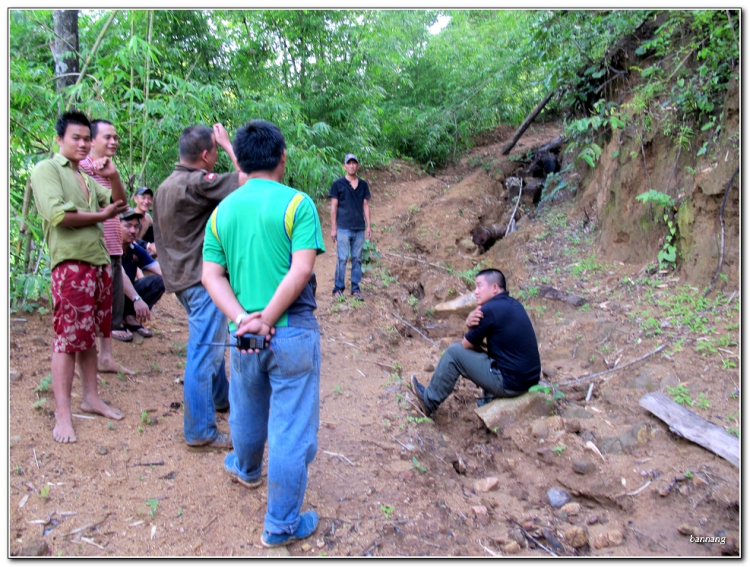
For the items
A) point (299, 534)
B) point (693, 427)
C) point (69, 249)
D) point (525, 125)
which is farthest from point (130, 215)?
point (525, 125)

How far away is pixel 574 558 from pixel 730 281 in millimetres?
3757

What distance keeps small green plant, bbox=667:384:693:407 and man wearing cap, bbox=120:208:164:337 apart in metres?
4.30

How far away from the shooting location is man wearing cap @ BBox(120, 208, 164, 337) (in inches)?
176

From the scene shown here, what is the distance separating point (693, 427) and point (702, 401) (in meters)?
0.47

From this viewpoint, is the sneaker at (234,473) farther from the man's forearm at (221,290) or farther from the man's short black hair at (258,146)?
the man's short black hair at (258,146)

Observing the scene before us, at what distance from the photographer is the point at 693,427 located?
3779mm

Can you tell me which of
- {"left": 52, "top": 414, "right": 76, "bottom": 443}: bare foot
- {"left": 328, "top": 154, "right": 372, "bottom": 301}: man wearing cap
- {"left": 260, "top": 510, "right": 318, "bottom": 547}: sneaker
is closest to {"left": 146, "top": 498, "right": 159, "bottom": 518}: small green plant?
{"left": 260, "top": 510, "right": 318, "bottom": 547}: sneaker

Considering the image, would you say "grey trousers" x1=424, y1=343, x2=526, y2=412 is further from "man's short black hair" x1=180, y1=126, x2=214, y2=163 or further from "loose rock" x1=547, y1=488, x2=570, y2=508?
"man's short black hair" x1=180, y1=126, x2=214, y2=163

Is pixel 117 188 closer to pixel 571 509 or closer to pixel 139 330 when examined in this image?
pixel 139 330

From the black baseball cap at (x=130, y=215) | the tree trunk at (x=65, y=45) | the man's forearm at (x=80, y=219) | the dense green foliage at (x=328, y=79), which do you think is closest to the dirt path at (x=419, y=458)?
the black baseball cap at (x=130, y=215)

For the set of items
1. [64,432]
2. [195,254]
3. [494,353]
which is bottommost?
[64,432]

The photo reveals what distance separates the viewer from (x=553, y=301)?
6.62m

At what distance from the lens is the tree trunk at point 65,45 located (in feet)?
17.1

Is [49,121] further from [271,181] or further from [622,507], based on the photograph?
[622,507]
